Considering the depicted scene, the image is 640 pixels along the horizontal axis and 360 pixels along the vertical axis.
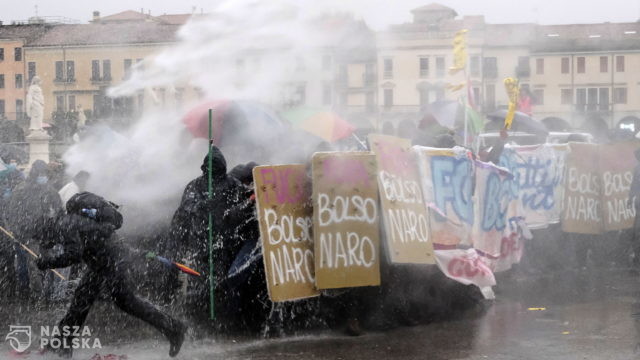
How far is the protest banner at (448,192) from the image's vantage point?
9008 millimetres

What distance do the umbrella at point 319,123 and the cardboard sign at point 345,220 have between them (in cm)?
394

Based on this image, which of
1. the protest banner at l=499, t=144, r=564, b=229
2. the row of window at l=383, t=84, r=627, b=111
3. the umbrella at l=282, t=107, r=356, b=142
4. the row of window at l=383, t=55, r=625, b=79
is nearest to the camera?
Result: the protest banner at l=499, t=144, r=564, b=229

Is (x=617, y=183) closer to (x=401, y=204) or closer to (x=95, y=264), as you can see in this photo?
(x=401, y=204)

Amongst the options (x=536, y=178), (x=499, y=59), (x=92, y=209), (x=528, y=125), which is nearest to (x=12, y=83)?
(x=499, y=59)

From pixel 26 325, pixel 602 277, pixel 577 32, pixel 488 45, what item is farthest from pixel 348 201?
pixel 577 32

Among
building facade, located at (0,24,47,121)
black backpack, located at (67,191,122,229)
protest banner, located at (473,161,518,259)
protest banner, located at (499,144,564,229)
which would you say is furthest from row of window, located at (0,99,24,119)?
black backpack, located at (67,191,122,229)

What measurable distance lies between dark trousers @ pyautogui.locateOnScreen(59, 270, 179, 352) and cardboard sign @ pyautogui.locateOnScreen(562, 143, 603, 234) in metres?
6.73

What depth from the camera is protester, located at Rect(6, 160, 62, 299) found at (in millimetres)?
10297

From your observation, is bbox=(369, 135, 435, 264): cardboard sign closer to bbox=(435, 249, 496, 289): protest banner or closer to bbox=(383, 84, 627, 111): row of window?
bbox=(435, 249, 496, 289): protest banner

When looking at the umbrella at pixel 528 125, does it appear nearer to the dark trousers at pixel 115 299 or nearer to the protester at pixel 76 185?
the protester at pixel 76 185

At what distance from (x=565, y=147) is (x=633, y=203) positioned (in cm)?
126

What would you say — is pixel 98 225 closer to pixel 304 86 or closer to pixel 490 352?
pixel 490 352

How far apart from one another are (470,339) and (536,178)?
15.0 feet

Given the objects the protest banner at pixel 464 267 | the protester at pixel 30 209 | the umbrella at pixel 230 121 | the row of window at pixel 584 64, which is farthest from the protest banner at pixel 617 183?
the row of window at pixel 584 64
